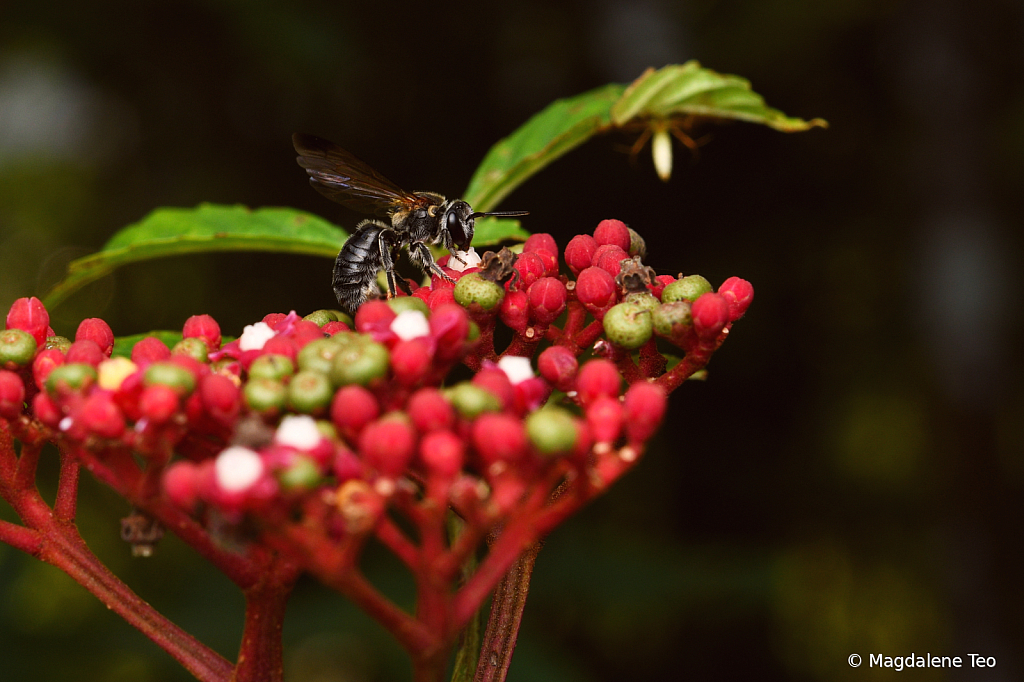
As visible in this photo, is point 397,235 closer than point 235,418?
No

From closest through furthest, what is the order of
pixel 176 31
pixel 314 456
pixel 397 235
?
1. pixel 314 456
2. pixel 397 235
3. pixel 176 31

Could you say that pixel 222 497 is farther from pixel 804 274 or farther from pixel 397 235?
pixel 804 274

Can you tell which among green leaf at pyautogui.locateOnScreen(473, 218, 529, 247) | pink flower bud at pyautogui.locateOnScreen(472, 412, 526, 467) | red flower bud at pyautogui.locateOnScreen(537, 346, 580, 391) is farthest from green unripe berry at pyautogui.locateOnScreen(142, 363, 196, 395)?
green leaf at pyautogui.locateOnScreen(473, 218, 529, 247)

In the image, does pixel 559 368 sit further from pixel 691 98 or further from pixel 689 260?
pixel 689 260

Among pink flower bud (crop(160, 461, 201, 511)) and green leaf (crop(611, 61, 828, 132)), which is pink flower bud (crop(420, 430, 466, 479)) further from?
green leaf (crop(611, 61, 828, 132))

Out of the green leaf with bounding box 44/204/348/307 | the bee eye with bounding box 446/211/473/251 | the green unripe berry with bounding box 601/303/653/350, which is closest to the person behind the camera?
the green unripe berry with bounding box 601/303/653/350

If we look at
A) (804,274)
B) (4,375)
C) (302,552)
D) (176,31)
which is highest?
(176,31)

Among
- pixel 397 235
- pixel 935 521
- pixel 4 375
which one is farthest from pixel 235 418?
pixel 935 521
